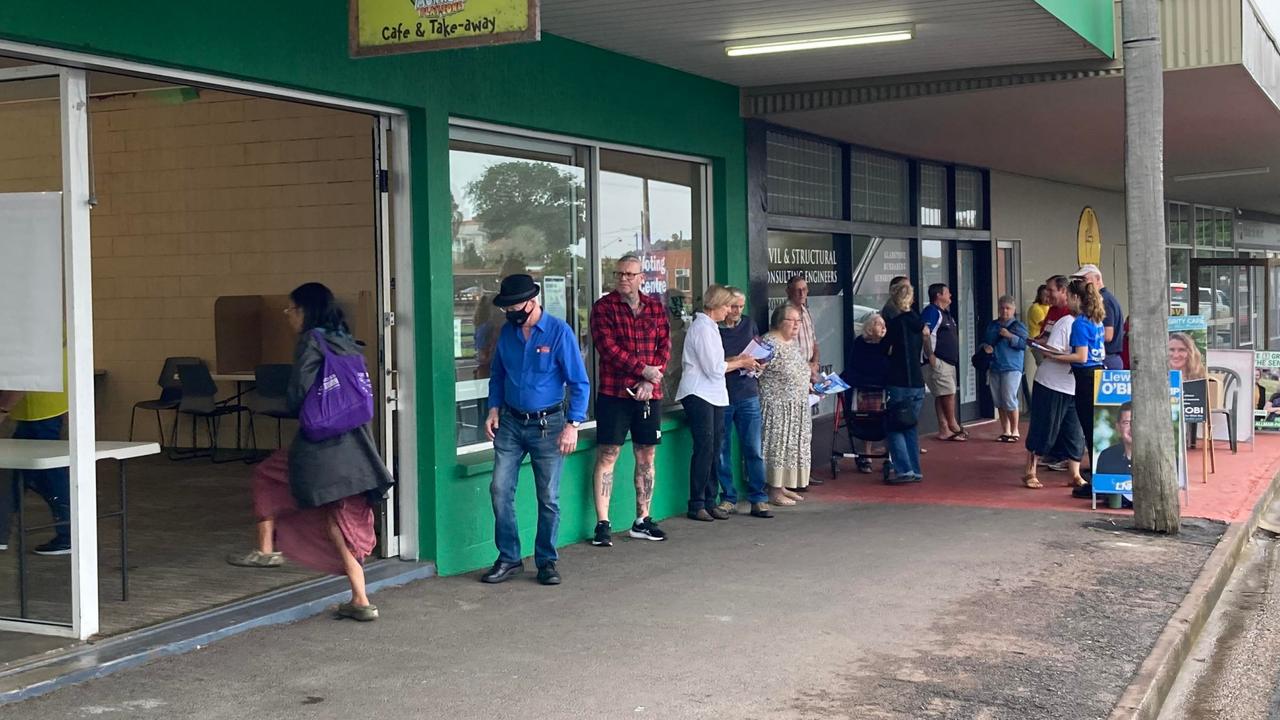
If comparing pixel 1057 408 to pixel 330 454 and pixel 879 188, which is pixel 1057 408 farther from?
pixel 330 454

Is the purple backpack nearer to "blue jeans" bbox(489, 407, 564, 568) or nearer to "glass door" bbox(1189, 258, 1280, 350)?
"blue jeans" bbox(489, 407, 564, 568)

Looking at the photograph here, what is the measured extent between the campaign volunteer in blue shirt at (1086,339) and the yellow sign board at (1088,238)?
10498mm

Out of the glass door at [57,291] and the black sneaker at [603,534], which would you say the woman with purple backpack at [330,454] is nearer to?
the glass door at [57,291]

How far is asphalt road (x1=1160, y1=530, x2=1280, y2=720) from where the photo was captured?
20.0 ft

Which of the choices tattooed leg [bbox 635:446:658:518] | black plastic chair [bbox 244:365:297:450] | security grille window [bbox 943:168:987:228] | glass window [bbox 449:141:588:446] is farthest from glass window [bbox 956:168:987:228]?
tattooed leg [bbox 635:446:658:518]

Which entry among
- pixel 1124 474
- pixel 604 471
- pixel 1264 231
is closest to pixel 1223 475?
pixel 1124 474

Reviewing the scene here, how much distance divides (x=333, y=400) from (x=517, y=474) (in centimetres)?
156

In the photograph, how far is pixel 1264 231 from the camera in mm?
31953

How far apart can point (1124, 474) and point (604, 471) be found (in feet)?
13.5

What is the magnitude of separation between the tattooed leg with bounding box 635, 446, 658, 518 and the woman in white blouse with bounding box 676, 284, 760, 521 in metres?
0.60

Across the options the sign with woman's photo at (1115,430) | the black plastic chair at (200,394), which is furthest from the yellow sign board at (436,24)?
the black plastic chair at (200,394)

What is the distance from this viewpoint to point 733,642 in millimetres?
6516

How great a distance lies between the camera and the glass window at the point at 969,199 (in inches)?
664

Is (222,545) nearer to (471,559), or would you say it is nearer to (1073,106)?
(471,559)
